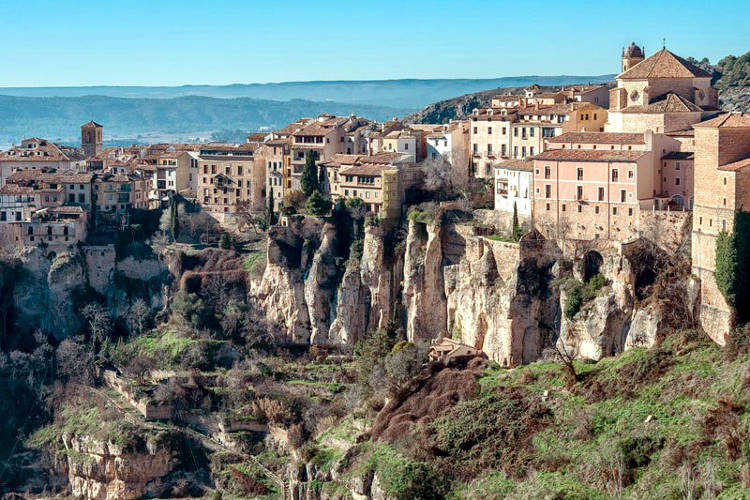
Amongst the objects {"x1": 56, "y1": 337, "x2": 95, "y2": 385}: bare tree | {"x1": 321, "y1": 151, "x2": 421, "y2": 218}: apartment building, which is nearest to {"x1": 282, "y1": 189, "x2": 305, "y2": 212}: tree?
{"x1": 321, "y1": 151, "x2": 421, "y2": 218}: apartment building

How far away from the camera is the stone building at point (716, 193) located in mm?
47969

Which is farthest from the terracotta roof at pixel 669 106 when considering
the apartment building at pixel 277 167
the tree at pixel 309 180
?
the apartment building at pixel 277 167

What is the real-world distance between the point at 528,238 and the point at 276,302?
608 inches

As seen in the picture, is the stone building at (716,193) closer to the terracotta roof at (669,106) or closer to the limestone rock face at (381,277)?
the terracotta roof at (669,106)

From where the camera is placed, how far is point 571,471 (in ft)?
146

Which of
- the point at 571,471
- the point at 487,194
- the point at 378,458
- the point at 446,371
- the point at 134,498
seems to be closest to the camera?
the point at 571,471

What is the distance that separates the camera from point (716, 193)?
160 ft

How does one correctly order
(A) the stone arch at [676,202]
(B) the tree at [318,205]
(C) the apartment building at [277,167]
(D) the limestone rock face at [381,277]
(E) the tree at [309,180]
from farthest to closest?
(C) the apartment building at [277,167] → (E) the tree at [309,180] → (B) the tree at [318,205] → (D) the limestone rock face at [381,277] → (A) the stone arch at [676,202]

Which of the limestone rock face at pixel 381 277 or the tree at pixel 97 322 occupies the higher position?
the limestone rock face at pixel 381 277

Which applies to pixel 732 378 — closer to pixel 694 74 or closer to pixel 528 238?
pixel 528 238

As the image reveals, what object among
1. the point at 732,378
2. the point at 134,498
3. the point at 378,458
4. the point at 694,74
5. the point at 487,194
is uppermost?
the point at 694,74

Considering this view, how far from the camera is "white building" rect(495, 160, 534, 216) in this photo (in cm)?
→ 5866

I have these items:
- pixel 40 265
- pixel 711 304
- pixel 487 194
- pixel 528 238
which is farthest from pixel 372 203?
pixel 711 304

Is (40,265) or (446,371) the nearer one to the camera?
(446,371)
